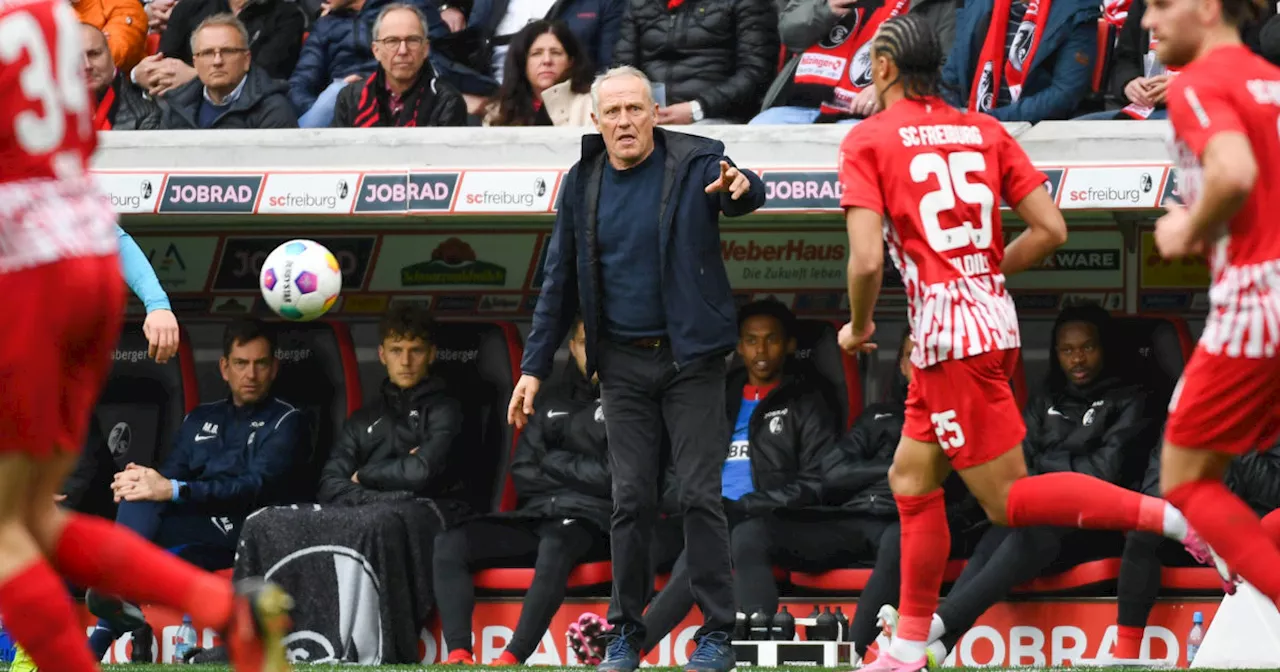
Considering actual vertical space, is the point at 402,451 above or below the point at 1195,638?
above

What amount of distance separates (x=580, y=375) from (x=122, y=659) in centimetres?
229

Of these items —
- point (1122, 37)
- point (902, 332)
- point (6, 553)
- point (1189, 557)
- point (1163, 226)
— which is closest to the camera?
point (6, 553)

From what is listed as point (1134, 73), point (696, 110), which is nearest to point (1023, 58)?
point (1134, 73)

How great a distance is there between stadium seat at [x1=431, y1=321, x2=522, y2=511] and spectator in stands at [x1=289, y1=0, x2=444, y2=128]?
1413 millimetres

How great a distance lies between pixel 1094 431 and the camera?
793 centimetres

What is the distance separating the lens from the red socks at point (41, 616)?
146 inches

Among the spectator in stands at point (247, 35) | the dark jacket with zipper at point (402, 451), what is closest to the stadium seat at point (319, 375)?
the dark jacket with zipper at point (402, 451)

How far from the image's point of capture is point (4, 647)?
8.38m

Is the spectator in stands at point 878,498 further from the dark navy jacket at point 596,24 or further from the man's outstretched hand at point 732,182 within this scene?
the dark navy jacket at point 596,24

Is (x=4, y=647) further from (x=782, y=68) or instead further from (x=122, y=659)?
(x=782, y=68)

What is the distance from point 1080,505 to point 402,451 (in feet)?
12.7

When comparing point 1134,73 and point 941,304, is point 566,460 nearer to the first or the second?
point 1134,73

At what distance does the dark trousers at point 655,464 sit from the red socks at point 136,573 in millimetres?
2168

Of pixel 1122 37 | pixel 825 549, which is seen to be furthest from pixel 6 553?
pixel 1122 37
